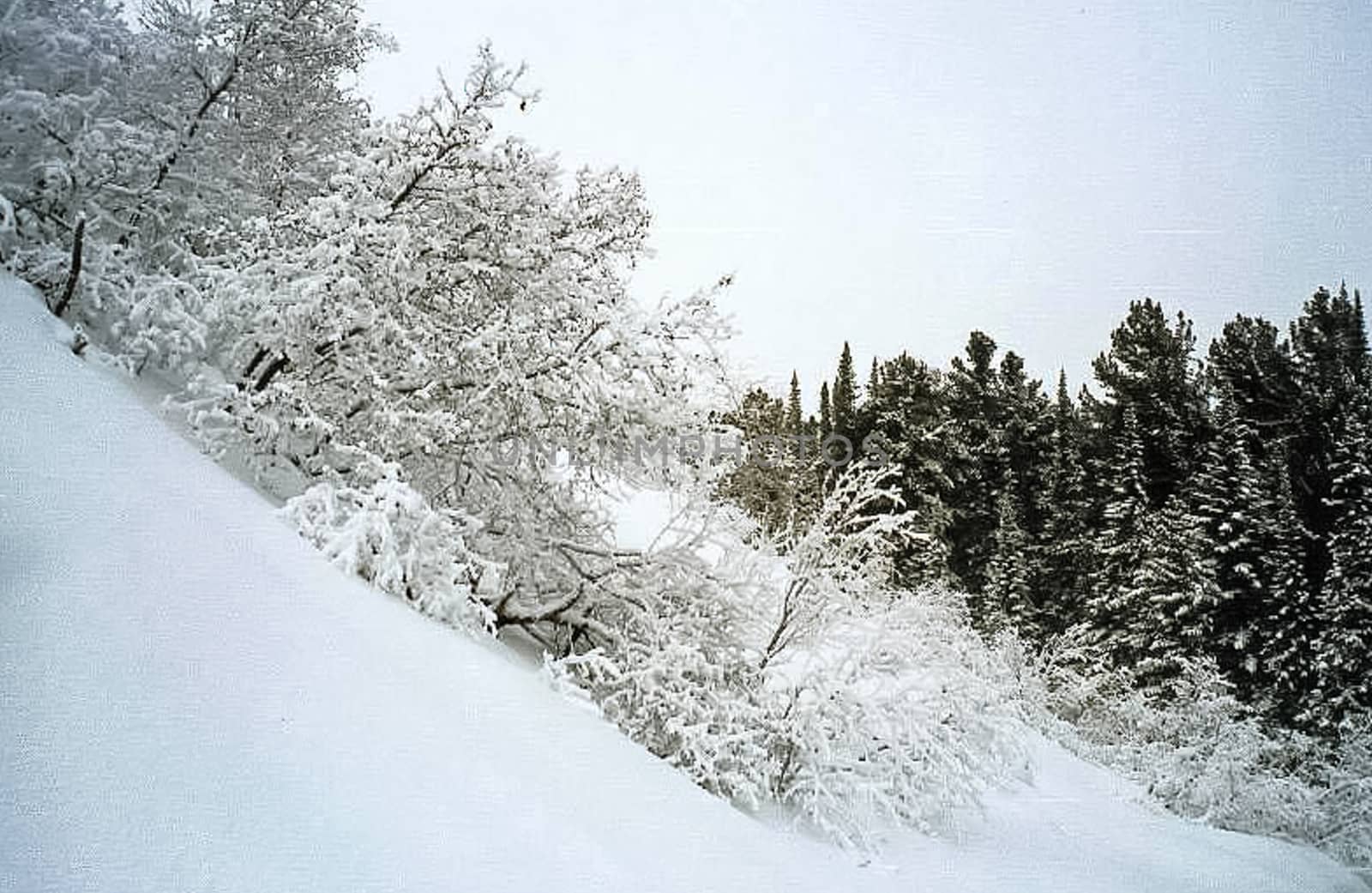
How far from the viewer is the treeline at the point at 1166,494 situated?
69.9 ft

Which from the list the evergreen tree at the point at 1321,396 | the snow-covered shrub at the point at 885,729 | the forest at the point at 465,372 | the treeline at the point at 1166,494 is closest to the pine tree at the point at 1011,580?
the treeline at the point at 1166,494

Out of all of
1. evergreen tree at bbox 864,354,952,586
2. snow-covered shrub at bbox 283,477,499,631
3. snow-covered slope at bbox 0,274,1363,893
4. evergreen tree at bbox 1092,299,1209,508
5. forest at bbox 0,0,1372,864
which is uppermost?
evergreen tree at bbox 1092,299,1209,508

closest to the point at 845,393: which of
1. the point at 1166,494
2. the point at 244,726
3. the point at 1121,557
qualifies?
the point at 1166,494

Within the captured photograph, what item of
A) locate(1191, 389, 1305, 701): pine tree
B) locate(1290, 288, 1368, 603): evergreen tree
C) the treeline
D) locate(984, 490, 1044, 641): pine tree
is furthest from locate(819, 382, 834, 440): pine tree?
locate(1290, 288, 1368, 603): evergreen tree

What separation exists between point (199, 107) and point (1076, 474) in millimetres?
29755

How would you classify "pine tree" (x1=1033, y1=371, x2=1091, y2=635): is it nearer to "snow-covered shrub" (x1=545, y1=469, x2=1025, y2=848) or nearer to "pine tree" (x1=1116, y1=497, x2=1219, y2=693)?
"pine tree" (x1=1116, y1=497, x2=1219, y2=693)

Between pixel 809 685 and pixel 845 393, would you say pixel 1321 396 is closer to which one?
pixel 845 393

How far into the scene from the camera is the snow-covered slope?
2.14 meters

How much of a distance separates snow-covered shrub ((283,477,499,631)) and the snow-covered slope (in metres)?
0.31

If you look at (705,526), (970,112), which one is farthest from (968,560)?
(970,112)

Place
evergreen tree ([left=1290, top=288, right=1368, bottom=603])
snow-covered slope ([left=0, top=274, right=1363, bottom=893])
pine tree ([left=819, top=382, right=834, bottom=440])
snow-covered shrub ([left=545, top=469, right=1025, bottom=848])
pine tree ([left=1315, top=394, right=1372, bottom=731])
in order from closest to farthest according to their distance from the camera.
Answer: snow-covered slope ([left=0, top=274, right=1363, bottom=893]), snow-covered shrub ([left=545, top=469, right=1025, bottom=848]), pine tree ([left=1315, top=394, right=1372, bottom=731]), evergreen tree ([left=1290, top=288, right=1368, bottom=603]), pine tree ([left=819, top=382, right=834, bottom=440])

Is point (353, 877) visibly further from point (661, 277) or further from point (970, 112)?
point (970, 112)

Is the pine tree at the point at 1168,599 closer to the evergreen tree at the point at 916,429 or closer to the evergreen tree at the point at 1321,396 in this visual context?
the evergreen tree at the point at 1321,396

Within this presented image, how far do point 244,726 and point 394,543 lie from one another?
2.09 m
